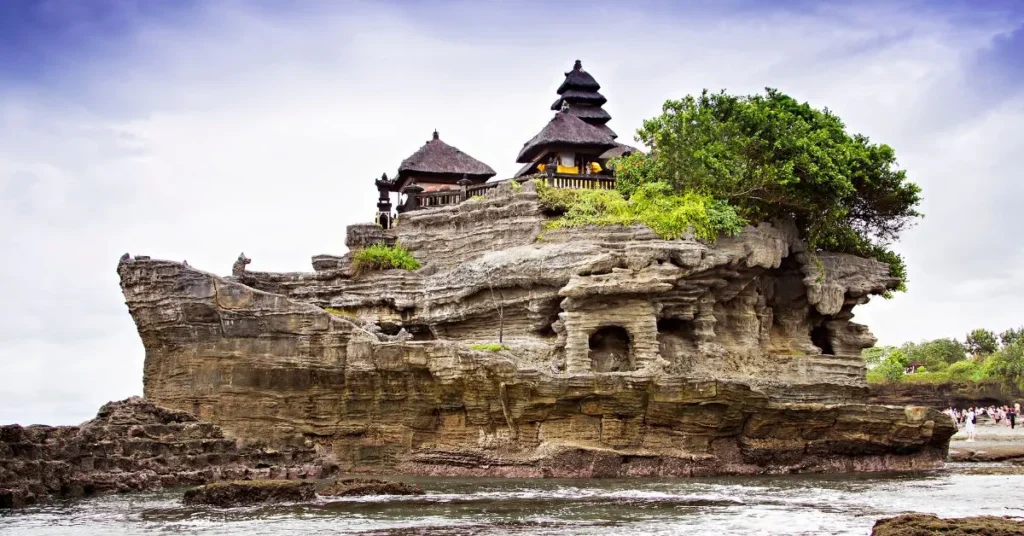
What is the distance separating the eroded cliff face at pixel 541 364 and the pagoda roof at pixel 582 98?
14032 millimetres

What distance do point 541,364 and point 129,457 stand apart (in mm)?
12011

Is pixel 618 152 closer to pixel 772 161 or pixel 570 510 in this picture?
pixel 772 161

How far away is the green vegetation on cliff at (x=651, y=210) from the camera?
36.0 metres

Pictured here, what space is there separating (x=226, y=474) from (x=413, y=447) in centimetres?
552

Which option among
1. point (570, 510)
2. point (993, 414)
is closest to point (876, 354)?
point (993, 414)

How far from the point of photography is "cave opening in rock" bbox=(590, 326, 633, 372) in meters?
34.9

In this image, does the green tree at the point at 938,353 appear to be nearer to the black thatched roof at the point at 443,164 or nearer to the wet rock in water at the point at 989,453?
the wet rock in water at the point at 989,453

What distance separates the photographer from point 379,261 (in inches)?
1606

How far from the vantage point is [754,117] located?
1519 inches

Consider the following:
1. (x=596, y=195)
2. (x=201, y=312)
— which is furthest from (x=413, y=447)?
(x=596, y=195)

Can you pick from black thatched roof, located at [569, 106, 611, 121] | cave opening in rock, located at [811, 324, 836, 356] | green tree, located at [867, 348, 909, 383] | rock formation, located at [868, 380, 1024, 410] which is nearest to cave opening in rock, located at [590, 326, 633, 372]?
cave opening in rock, located at [811, 324, 836, 356]

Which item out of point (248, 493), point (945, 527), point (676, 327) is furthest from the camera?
point (676, 327)

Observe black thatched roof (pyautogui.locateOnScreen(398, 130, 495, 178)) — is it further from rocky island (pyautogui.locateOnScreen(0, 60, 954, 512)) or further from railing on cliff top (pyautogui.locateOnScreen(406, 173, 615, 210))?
rocky island (pyautogui.locateOnScreen(0, 60, 954, 512))

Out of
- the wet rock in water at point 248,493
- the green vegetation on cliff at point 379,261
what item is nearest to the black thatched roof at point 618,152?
the green vegetation on cliff at point 379,261
